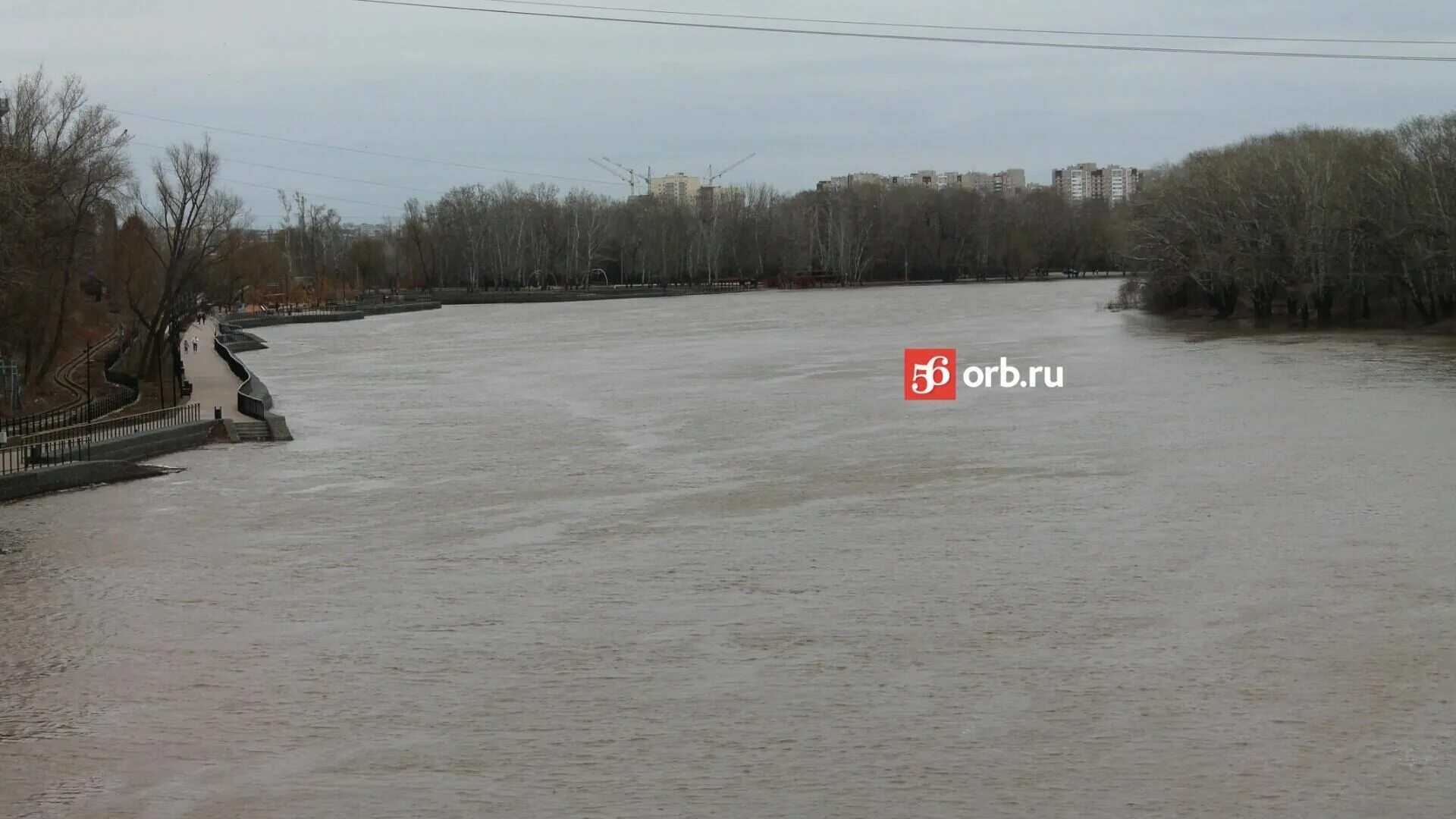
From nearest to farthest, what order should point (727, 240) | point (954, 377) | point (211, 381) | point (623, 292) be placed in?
1. point (954, 377)
2. point (211, 381)
3. point (623, 292)
4. point (727, 240)

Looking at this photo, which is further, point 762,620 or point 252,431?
point 252,431

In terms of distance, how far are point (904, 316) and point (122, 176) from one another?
145ft

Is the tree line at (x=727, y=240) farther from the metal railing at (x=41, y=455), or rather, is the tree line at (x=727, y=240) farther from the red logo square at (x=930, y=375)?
the metal railing at (x=41, y=455)

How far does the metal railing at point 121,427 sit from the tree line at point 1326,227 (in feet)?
142

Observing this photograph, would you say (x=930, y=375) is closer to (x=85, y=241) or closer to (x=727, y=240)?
(x=85, y=241)

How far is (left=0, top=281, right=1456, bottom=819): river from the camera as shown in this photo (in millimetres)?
11125

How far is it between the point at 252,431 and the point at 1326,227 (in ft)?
141

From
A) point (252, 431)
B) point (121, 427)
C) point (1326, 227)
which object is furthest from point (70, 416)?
point (1326, 227)

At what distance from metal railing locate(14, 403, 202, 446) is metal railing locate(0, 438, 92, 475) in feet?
2.64

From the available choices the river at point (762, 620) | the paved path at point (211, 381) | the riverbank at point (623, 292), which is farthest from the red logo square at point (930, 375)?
the riverbank at point (623, 292)

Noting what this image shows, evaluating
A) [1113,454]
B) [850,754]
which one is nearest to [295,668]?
[850,754]

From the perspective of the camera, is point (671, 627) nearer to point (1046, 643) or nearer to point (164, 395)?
point (1046, 643)

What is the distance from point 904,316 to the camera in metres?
80.0

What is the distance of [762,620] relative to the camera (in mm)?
15820
